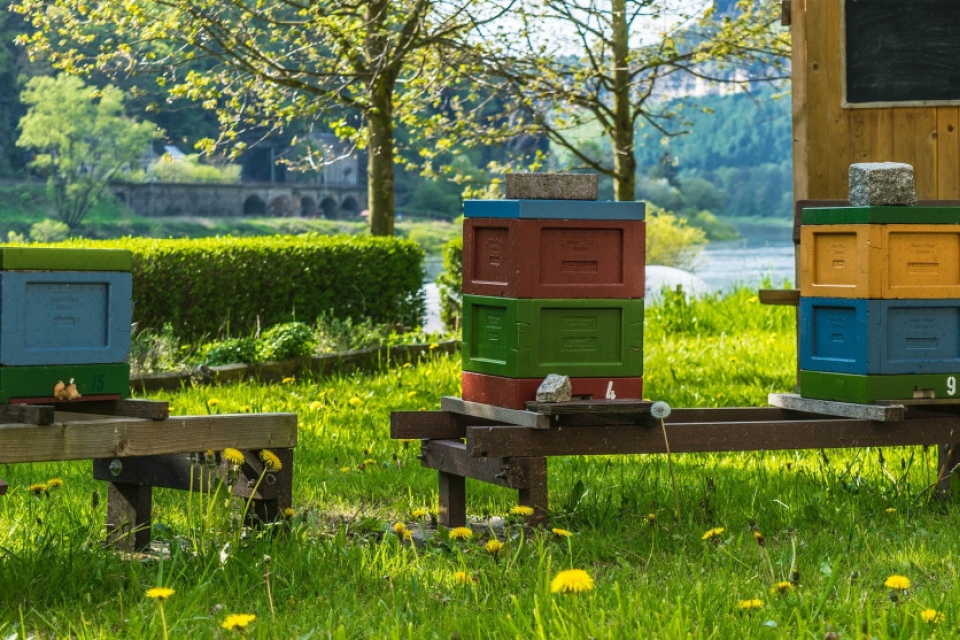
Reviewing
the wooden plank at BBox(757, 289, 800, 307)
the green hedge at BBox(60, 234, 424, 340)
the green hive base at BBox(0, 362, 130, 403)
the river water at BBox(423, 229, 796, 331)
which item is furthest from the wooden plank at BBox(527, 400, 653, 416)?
the green hedge at BBox(60, 234, 424, 340)

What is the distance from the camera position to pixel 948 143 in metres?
6.56

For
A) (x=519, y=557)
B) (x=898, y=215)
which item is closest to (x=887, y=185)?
(x=898, y=215)

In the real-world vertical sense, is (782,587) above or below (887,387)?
below

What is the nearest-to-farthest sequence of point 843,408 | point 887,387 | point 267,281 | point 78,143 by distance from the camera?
1. point 887,387
2. point 843,408
3. point 267,281
4. point 78,143

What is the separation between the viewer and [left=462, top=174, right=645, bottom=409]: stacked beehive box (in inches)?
174

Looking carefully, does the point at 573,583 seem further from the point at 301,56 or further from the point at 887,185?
the point at 301,56

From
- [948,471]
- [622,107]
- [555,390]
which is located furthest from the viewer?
[622,107]

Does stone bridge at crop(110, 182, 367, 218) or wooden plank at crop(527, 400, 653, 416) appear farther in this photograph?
stone bridge at crop(110, 182, 367, 218)

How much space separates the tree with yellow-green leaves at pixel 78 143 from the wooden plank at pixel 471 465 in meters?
53.1

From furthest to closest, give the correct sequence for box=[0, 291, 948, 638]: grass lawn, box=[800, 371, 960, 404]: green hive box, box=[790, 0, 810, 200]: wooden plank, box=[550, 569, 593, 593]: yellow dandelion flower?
box=[790, 0, 810, 200]: wooden plank < box=[800, 371, 960, 404]: green hive box < box=[0, 291, 948, 638]: grass lawn < box=[550, 569, 593, 593]: yellow dandelion flower

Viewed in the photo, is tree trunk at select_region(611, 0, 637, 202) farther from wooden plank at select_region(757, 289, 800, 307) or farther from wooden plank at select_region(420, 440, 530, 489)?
wooden plank at select_region(420, 440, 530, 489)

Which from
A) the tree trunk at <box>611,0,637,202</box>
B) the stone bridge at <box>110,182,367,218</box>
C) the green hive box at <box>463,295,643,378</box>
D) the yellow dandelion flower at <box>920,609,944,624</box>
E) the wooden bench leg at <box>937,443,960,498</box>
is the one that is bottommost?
the yellow dandelion flower at <box>920,609,944,624</box>

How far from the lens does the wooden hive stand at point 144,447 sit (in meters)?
3.69

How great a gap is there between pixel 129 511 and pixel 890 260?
3.33 m
